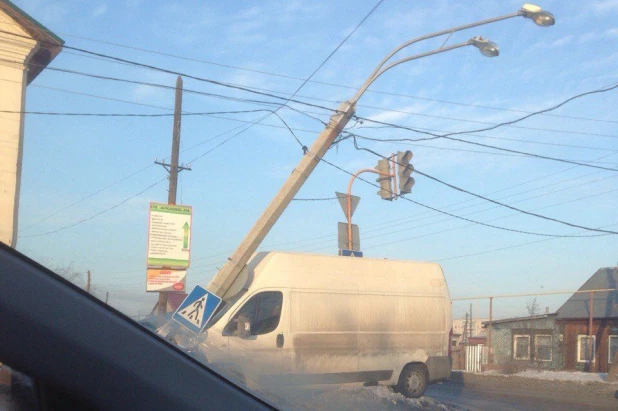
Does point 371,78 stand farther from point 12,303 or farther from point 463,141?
point 12,303

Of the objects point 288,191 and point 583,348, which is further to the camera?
point 583,348

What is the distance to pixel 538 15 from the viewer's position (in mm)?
11945

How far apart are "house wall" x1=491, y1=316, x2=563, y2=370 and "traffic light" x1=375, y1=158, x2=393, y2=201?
11.8 metres

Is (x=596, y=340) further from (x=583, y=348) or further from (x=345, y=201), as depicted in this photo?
(x=345, y=201)

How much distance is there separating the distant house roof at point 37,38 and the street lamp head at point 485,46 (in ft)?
25.0

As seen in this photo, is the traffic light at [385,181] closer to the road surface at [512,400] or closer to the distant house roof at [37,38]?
the road surface at [512,400]

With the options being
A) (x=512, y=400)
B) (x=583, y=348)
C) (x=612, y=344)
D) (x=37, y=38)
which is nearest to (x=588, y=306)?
(x=583, y=348)

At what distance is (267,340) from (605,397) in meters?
8.45

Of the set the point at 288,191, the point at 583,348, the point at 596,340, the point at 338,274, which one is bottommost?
the point at 583,348

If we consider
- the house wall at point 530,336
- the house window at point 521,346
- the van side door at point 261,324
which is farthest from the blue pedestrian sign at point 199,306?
the house window at point 521,346

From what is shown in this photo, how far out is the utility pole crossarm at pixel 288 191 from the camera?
13602mm

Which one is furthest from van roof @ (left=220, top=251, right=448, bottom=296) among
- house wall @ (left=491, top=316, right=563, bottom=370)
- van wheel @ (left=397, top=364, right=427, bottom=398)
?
house wall @ (left=491, top=316, right=563, bottom=370)

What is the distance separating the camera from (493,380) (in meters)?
18.8

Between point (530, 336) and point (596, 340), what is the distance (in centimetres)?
273
